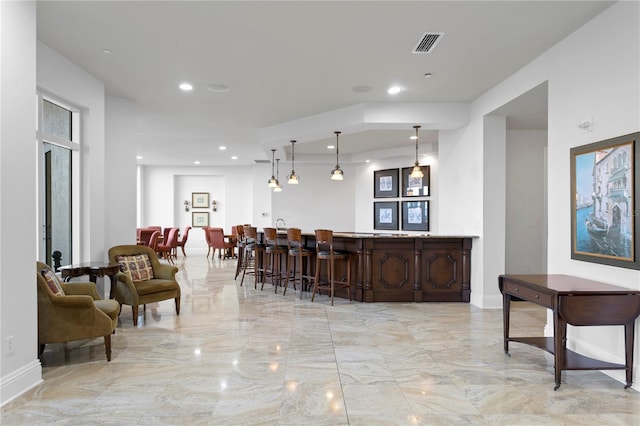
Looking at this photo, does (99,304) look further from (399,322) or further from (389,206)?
(389,206)

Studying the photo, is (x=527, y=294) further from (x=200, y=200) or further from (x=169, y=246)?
(x=200, y=200)

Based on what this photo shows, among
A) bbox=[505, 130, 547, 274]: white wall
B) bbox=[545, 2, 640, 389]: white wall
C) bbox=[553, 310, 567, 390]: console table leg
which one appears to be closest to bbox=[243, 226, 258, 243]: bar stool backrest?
bbox=[505, 130, 547, 274]: white wall

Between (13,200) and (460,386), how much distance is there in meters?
3.57

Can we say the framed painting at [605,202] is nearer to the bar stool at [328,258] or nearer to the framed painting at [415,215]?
the bar stool at [328,258]

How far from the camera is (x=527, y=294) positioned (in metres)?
3.44

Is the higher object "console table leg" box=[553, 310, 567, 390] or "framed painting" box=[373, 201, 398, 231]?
"framed painting" box=[373, 201, 398, 231]

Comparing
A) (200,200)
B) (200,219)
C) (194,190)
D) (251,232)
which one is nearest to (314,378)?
(251,232)

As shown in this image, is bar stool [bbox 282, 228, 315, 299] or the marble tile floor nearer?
the marble tile floor

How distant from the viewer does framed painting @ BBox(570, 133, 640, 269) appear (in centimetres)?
310

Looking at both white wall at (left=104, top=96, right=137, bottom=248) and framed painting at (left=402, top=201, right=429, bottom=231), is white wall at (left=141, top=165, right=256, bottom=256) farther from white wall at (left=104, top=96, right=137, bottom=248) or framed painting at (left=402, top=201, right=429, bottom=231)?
white wall at (left=104, top=96, right=137, bottom=248)

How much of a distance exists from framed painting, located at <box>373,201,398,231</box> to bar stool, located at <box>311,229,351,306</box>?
3892mm

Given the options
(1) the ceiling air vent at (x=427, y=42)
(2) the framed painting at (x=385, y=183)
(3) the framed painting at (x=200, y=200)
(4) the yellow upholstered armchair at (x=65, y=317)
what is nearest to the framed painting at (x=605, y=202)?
(1) the ceiling air vent at (x=427, y=42)

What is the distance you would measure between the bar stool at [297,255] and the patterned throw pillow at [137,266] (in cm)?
212

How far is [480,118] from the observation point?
577cm
